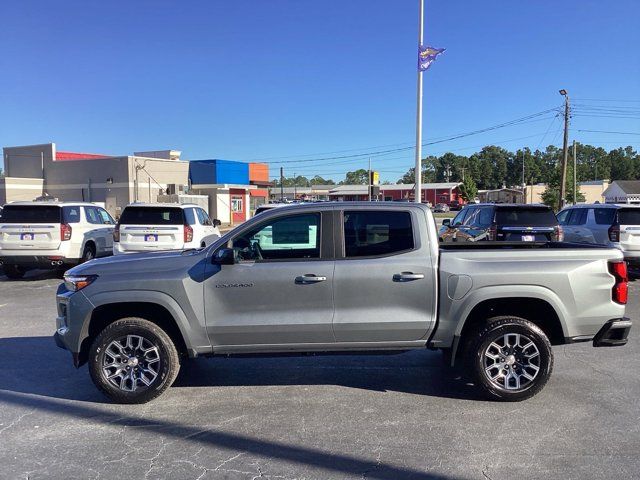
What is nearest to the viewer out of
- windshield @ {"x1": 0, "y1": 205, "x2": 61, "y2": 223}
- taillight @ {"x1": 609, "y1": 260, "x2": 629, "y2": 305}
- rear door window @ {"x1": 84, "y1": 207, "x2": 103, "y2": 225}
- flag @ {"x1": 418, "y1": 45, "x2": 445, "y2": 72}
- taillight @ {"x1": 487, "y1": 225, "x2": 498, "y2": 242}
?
taillight @ {"x1": 609, "y1": 260, "x2": 629, "y2": 305}

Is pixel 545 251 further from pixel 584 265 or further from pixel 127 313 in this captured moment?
pixel 127 313

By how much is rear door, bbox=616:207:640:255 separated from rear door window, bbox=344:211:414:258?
8.58 meters

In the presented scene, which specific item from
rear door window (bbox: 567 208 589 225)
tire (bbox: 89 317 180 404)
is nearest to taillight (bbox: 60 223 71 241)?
tire (bbox: 89 317 180 404)

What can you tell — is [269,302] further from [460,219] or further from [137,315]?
[460,219]

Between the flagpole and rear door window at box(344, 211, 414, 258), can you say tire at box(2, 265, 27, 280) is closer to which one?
rear door window at box(344, 211, 414, 258)

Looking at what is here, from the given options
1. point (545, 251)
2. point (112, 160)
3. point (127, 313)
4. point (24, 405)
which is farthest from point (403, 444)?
point (112, 160)

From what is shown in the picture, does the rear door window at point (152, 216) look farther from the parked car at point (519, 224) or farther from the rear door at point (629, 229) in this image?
the rear door at point (629, 229)

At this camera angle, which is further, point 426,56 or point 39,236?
point 426,56

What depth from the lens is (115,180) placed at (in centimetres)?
3784

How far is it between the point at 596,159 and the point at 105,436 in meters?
172

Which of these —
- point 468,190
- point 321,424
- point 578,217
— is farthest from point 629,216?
point 468,190

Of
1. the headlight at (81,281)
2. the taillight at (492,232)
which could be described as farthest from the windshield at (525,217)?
the headlight at (81,281)

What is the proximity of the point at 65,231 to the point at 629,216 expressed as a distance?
12.7m

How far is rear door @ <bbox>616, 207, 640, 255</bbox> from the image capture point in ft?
37.3
